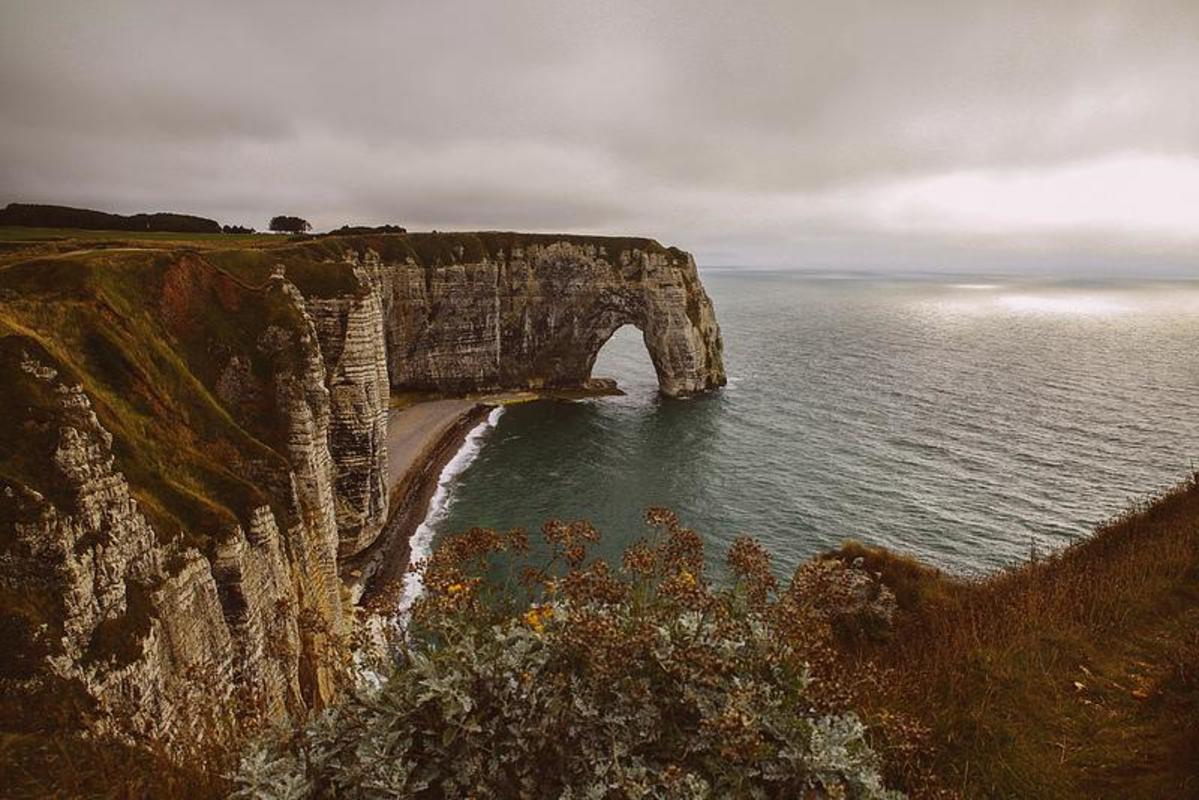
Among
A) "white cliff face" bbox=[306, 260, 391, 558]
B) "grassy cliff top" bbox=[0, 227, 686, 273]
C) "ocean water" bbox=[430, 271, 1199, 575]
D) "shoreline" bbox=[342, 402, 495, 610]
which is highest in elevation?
"grassy cliff top" bbox=[0, 227, 686, 273]

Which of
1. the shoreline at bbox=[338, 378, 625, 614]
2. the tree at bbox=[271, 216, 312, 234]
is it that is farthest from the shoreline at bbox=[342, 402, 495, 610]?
the tree at bbox=[271, 216, 312, 234]

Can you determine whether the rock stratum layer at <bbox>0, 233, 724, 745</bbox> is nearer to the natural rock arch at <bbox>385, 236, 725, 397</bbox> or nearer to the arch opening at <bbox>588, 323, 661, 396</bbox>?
the natural rock arch at <bbox>385, 236, 725, 397</bbox>

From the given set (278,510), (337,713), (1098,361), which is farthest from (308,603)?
(1098,361)

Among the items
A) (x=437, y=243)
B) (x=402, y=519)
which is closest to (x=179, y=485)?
Result: (x=402, y=519)

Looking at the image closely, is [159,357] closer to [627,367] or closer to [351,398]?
[351,398]

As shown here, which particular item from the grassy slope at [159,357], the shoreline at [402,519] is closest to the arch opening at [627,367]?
the shoreline at [402,519]

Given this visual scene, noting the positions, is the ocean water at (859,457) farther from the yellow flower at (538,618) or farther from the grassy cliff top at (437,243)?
the yellow flower at (538,618)


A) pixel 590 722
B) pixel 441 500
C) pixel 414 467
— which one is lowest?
pixel 441 500

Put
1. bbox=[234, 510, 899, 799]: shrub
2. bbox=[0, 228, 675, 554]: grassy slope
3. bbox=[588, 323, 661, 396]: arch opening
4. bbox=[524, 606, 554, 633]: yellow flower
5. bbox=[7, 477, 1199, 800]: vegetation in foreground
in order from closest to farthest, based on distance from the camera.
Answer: bbox=[234, 510, 899, 799]: shrub < bbox=[7, 477, 1199, 800]: vegetation in foreground < bbox=[524, 606, 554, 633]: yellow flower < bbox=[0, 228, 675, 554]: grassy slope < bbox=[588, 323, 661, 396]: arch opening
